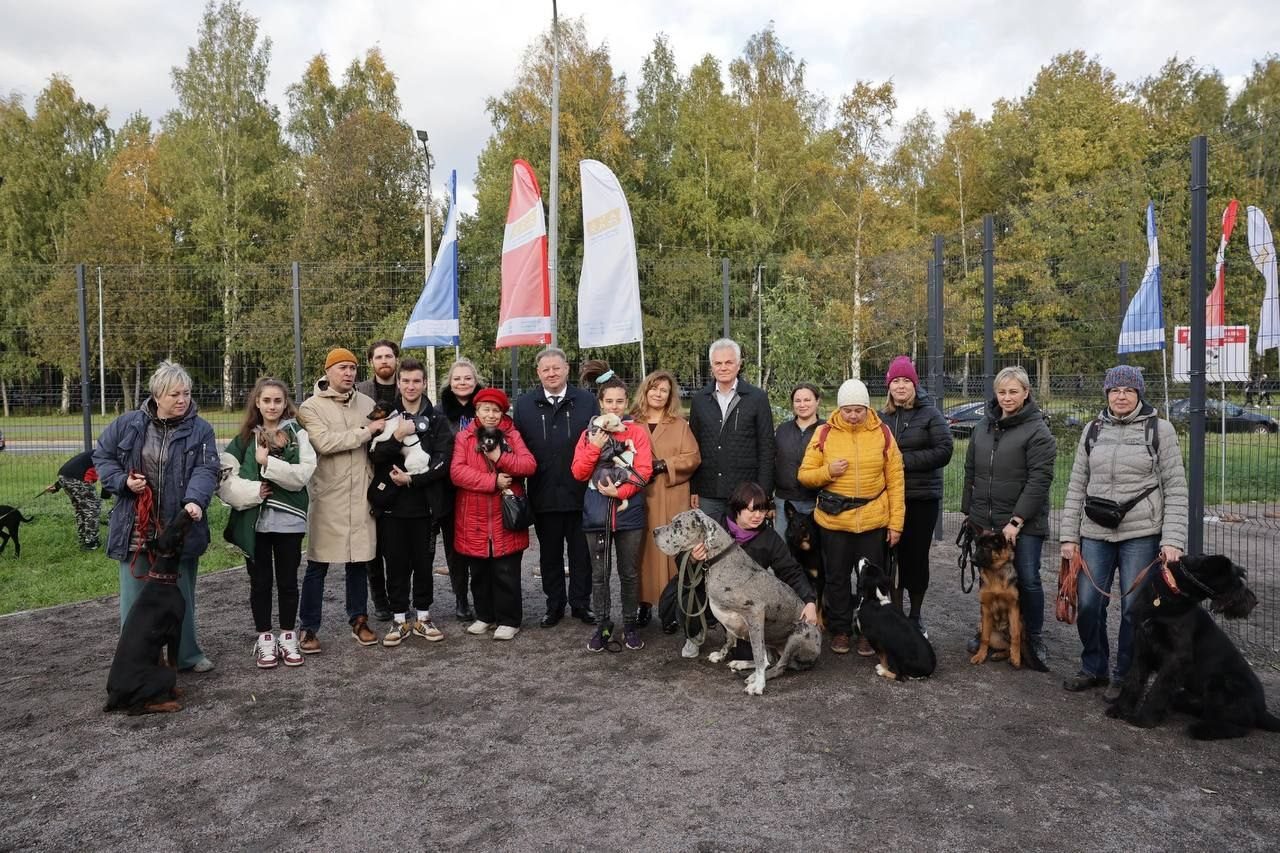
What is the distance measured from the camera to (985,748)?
151 inches

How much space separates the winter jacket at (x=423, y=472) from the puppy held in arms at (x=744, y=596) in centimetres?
163

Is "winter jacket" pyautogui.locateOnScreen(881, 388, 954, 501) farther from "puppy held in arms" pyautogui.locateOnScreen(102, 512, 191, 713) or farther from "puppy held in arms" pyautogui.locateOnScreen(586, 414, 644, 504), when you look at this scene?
"puppy held in arms" pyautogui.locateOnScreen(102, 512, 191, 713)

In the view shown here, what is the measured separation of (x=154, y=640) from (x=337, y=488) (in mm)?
1368

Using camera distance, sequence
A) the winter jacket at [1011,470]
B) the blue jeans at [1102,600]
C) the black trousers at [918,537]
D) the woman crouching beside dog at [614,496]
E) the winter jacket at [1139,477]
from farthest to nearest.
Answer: the black trousers at [918,537] < the woman crouching beside dog at [614,496] < the winter jacket at [1011,470] < the blue jeans at [1102,600] < the winter jacket at [1139,477]

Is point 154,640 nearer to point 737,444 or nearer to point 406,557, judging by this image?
point 406,557

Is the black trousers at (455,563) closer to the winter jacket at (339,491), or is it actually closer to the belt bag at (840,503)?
the winter jacket at (339,491)

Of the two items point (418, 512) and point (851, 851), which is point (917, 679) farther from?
point (418, 512)

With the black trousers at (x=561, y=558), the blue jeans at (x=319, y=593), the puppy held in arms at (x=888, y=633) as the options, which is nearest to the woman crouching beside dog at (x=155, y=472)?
the blue jeans at (x=319, y=593)

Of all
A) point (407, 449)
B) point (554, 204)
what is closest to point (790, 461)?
point (407, 449)

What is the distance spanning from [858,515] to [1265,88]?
133ft

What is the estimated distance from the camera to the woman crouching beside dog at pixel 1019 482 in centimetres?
481

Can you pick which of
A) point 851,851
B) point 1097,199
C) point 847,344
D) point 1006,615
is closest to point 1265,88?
point 847,344

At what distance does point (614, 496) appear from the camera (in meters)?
5.27

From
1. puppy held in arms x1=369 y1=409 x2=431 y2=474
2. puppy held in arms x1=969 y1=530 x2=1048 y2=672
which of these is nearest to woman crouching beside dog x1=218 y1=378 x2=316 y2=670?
puppy held in arms x1=369 y1=409 x2=431 y2=474
